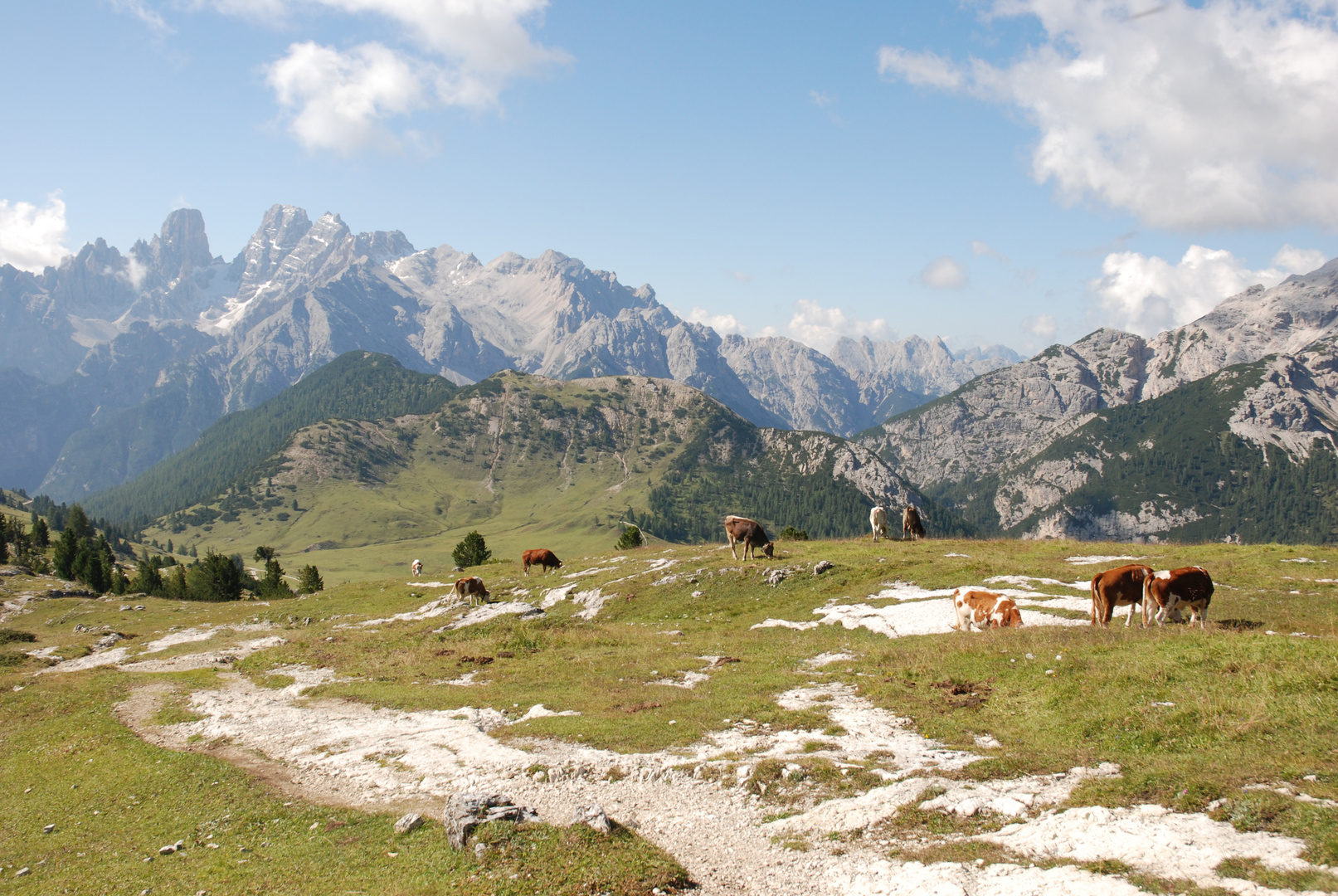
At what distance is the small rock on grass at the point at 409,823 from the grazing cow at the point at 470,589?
3723 cm

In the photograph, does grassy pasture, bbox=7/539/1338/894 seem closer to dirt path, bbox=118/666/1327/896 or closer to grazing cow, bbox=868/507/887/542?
dirt path, bbox=118/666/1327/896

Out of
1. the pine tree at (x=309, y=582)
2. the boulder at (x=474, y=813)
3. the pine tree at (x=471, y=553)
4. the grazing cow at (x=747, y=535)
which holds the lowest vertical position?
the pine tree at (x=309, y=582)

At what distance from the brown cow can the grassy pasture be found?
2173mm

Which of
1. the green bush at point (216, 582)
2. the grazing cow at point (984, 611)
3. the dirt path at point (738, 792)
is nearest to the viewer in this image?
the dirt path at point (738, 792)

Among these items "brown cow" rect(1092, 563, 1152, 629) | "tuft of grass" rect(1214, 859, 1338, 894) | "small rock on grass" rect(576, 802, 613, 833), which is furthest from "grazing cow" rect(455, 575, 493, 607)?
"tuft of grass" rect(1214, 859, 1338, 894)

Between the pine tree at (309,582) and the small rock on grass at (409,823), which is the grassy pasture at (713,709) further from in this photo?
the pine tree at (309,582)

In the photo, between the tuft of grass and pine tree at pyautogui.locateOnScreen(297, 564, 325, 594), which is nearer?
the tuft of grass

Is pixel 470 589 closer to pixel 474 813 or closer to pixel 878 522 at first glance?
pixel 878 522

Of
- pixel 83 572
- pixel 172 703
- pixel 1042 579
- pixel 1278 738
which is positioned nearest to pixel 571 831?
pixel 1278 738

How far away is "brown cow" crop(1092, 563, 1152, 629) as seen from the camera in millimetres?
25578

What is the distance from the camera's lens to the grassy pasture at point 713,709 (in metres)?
13.2

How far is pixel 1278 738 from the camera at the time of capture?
45.0 feet

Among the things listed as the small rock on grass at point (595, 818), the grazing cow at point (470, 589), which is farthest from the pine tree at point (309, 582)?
the small rock on grass at point (595, 818)

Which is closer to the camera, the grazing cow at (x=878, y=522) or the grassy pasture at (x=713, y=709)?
the grassy pasture at (x=713, y=709)
